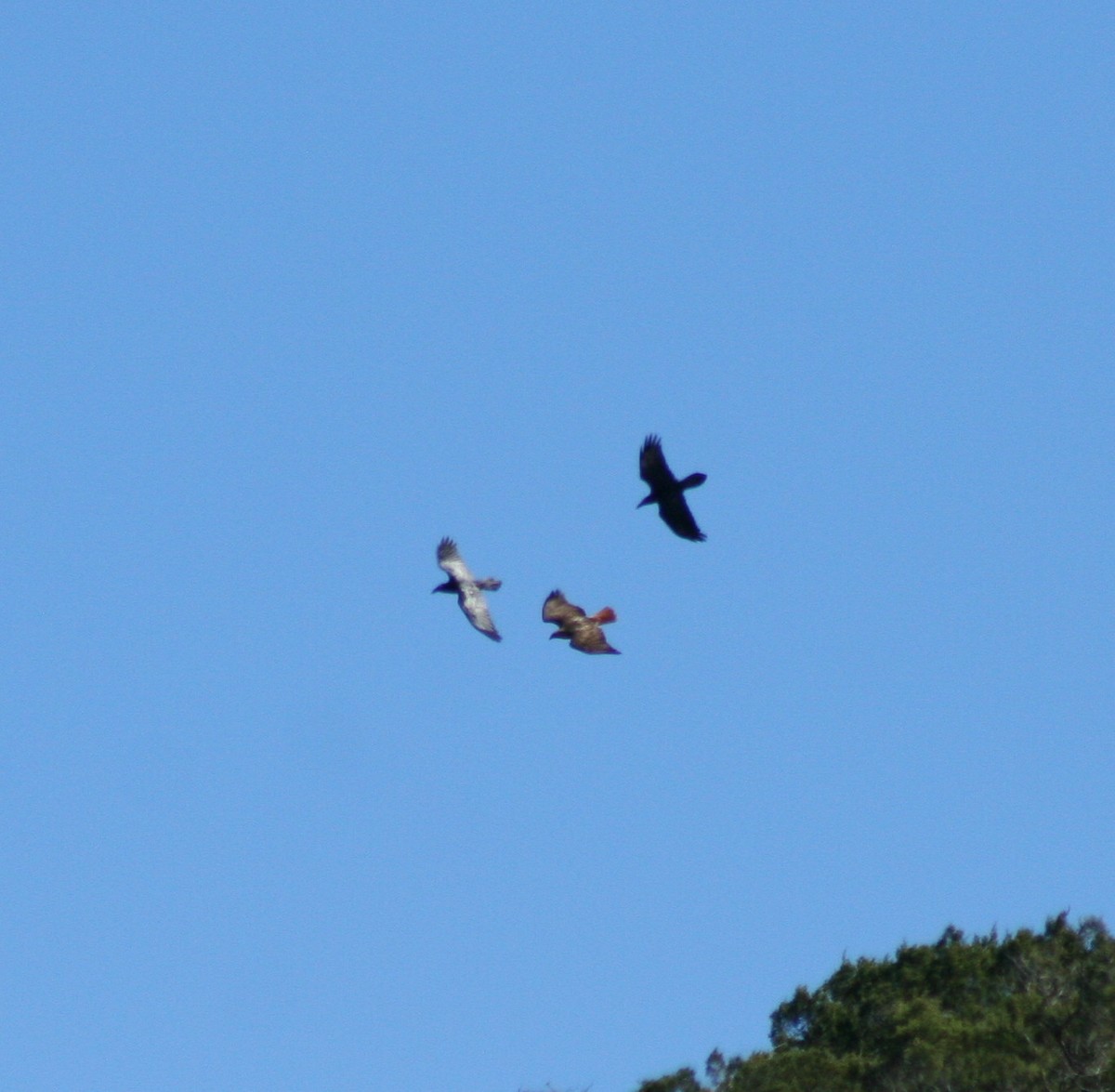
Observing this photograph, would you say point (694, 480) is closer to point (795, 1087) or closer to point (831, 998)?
point (795, 1087)

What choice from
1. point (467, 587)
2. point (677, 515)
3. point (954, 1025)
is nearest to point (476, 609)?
point (467, 587)

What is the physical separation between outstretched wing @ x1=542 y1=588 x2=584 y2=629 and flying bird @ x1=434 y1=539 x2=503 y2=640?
619 millimetres

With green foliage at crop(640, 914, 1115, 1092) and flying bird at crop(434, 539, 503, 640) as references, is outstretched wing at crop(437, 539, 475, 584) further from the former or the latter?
green foliage at crop(640, 914, 1115, 1092)

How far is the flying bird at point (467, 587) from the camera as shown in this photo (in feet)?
109

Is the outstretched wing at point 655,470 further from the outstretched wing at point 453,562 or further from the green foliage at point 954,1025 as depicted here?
the green foliage at point 954,1025

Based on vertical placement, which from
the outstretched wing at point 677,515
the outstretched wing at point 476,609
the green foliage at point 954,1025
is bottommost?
the green foliage at point 954,1025

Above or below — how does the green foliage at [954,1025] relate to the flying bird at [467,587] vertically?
below

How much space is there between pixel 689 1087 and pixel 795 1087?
2.26 m

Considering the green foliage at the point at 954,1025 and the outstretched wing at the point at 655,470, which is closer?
the outstretched wing at the point at 655,470

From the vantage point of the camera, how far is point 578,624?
107 ft

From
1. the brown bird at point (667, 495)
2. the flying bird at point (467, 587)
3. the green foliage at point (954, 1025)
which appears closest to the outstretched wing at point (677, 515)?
the brown bird at point (667, 495)

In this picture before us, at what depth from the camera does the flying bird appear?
109ft

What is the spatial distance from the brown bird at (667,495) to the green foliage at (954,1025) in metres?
9.32

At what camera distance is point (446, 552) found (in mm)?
34375
